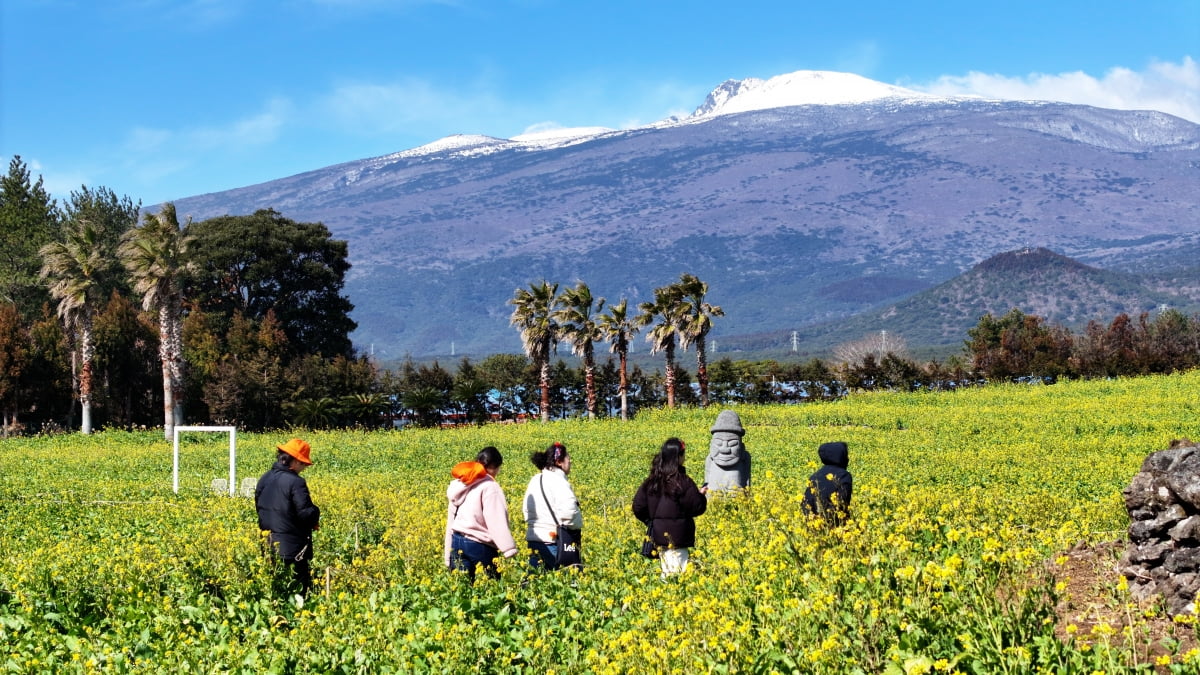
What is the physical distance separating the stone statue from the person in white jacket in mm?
3217

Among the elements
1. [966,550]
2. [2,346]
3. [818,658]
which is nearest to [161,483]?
[966,550]

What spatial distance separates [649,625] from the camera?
26.3 feet

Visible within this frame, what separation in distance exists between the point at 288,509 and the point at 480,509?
189 cm

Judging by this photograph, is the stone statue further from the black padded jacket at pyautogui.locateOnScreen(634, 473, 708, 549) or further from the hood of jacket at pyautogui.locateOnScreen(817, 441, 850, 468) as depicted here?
the black padded jacket at pyautogui.locateOnScreen(634, 473, 708, 549)

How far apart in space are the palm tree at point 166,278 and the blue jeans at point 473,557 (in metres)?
40.7

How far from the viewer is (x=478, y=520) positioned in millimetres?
11188

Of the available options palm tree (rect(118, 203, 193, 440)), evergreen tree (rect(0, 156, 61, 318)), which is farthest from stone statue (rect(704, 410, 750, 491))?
evergreen tree (rect(0, 156, 61, 318))

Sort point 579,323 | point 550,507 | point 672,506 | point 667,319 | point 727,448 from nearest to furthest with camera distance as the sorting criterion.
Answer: point 672,506 < point 550,507 < point 727,448 < point 579,323 < point 667,319

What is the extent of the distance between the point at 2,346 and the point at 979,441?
4280cm

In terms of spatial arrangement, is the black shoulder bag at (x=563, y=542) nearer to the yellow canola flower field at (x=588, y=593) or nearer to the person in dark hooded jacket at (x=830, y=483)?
the yellow canola flower field at (x=588, y=593)

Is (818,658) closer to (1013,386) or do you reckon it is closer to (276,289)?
(1013,386)

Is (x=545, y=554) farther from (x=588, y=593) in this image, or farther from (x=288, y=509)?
(x=288, y=509)

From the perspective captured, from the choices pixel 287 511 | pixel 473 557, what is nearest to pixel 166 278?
pixel 287 511

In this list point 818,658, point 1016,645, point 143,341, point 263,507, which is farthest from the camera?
point 143,341
